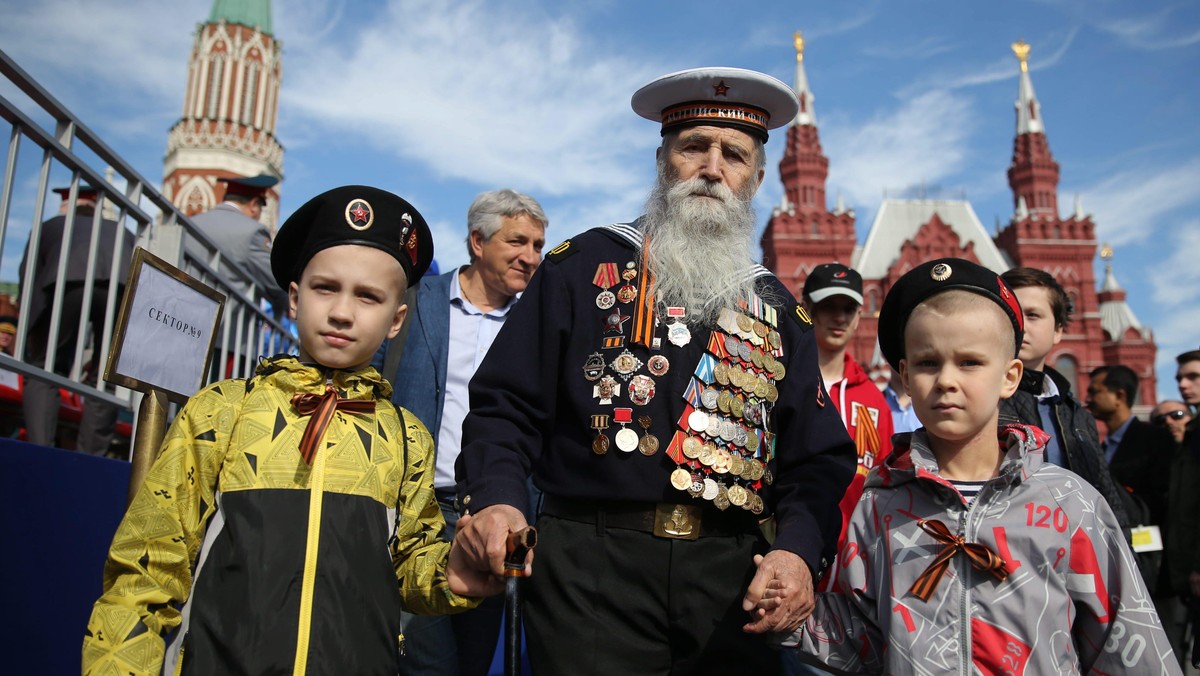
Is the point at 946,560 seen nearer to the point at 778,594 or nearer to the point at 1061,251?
the point at 778,594

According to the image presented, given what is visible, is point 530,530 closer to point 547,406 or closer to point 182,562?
point 547,406

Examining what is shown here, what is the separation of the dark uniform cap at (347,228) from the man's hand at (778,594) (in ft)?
3.87

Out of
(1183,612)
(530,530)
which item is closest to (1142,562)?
(1183,612)

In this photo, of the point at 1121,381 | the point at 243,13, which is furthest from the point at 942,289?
the point at 243,13

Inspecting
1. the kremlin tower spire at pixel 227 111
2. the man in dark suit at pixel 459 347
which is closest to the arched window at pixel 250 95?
the kremlin tower spire at pixel 227 111

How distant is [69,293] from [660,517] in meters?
3.10

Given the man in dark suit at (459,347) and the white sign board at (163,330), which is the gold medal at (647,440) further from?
the white sign board at (163,330)

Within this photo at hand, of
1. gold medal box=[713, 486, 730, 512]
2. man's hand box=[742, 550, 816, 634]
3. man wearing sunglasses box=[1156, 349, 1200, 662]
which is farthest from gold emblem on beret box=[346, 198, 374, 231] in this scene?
man wearing sunglasses box=[1156, 349, 1200, 662]

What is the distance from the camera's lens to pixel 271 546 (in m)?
1.96

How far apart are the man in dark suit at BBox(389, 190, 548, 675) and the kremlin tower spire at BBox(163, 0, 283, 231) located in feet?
141

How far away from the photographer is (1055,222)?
4728cm

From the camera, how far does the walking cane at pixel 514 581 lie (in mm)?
1921

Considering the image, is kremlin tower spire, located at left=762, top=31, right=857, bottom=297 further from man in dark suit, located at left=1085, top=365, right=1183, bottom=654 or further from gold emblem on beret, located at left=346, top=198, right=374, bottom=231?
gold emblem on beret, located at left=346, top=198, right=374, bottom=231

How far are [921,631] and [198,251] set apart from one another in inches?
188
